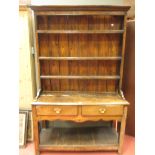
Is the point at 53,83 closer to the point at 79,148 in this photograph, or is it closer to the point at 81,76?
the point at 81,76

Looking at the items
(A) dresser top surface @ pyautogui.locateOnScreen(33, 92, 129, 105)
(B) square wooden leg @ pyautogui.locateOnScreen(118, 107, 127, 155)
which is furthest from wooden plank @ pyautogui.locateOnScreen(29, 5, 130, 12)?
(B) square wooden leg @ pyautogui.locateOnScreen(118, 107, 127, 155)

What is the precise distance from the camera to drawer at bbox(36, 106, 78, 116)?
220cm

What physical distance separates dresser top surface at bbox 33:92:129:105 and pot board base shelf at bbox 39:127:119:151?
52cm

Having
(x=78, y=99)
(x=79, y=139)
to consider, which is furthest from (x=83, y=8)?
(x=79, y=139)

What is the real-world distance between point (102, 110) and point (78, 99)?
12.5 inches

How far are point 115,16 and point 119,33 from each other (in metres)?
0.21

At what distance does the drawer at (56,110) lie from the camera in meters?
2.20

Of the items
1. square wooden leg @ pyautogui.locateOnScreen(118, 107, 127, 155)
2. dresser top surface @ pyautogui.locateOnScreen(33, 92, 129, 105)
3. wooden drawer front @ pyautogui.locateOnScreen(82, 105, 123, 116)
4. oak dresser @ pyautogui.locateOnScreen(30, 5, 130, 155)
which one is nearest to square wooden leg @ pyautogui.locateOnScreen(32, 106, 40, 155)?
oak dresser @ pyautogui.locateOnScreen(30, 5, 130, 155)

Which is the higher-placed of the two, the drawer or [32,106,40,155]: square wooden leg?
the drawer

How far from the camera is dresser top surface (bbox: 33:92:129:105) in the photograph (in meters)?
2.21

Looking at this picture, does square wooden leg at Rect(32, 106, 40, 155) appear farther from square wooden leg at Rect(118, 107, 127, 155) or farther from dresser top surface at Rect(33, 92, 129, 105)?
square wooden leg at Rect(118, 107, 127, 155)

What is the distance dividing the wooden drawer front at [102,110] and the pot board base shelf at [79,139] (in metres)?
0.42

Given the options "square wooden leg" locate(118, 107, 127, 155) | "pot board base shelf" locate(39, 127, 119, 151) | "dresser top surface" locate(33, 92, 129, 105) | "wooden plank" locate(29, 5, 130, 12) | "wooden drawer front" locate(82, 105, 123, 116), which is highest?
"wooden plank" locate(29, 5, 130, 12)

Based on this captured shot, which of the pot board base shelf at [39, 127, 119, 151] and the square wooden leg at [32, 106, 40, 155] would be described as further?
the pot board base shelf at [39, 127, 119, 151]
